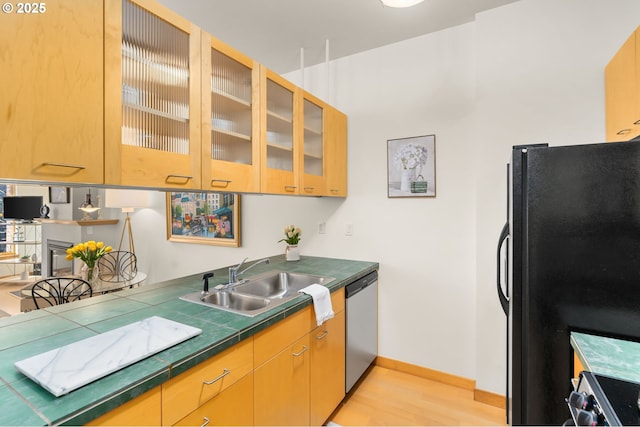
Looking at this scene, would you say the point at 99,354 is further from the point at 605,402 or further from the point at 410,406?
the point at 410,406

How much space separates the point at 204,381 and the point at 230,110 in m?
1.38

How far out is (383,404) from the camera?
213cm

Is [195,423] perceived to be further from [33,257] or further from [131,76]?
[33,257]

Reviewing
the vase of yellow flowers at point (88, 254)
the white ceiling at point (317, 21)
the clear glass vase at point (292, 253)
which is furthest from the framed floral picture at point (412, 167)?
the vase of yellow flowers at point (88, 254)

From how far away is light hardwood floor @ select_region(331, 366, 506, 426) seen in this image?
198cm

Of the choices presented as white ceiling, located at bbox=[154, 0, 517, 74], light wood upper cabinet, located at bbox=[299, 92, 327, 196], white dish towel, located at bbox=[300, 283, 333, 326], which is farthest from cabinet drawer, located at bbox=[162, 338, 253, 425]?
white ceiling, located at bbox=[154, 0, 517, 74]

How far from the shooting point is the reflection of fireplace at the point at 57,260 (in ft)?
14.9

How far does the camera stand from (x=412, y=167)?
249 centimetres

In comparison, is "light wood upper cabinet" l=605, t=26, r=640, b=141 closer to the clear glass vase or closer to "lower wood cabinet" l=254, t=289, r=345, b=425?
"lower wood cabinet" l=254, t=289, r=345, b=425

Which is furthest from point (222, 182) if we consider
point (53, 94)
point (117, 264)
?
point (117, 264)

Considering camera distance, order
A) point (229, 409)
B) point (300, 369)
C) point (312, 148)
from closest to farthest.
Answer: point (229, 409)
point (300, 369)
point (312, 148)

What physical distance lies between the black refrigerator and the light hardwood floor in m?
0.93

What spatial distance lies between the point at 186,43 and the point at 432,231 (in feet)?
6.79

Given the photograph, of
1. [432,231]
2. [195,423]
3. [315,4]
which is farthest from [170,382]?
[315,4]
